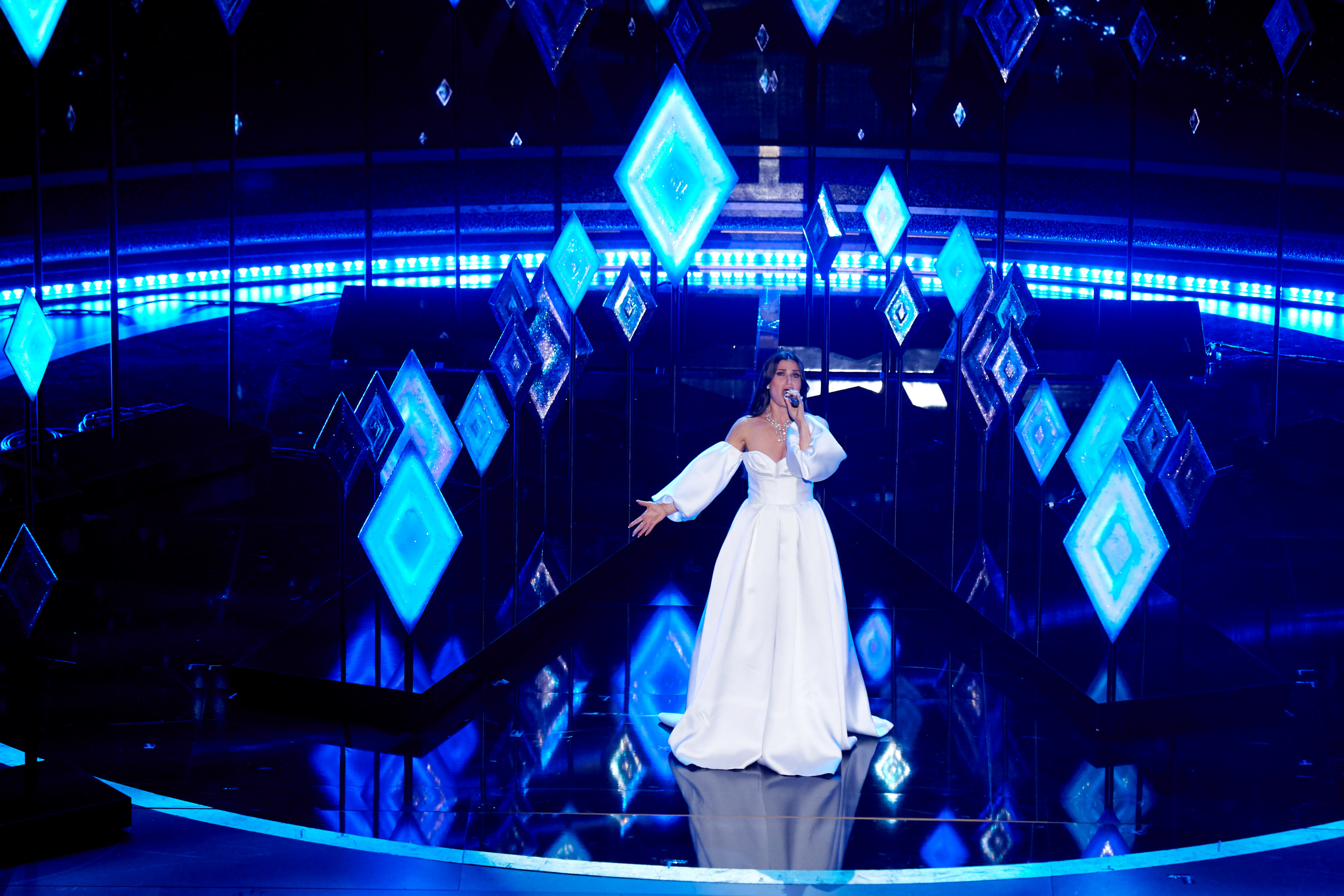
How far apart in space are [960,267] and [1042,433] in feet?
5.52

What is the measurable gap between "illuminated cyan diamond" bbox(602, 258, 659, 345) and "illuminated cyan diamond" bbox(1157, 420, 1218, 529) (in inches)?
81.2

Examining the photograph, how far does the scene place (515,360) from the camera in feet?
15.0

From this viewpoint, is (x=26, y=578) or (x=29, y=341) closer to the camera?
(x=26, y=578)

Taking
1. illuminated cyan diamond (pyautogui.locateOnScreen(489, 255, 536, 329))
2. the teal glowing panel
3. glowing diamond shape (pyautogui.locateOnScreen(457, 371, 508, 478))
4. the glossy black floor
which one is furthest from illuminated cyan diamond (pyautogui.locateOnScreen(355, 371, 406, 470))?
the teal glowing panel

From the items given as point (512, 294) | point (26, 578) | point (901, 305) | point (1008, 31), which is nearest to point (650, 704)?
point (512, 294)

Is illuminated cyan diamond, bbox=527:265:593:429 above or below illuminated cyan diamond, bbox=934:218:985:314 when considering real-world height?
below

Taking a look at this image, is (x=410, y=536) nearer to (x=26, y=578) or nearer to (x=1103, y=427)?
(x=26, y=578)

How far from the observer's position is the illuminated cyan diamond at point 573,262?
17.4 feet

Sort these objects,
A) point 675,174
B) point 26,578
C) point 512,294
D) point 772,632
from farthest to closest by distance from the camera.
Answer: point 675,174, point 512,294, point 772,632, point 26,578

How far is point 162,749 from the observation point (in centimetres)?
406

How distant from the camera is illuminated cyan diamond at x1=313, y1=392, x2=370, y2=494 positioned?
3.91 meters

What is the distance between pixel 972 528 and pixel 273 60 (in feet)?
32.9

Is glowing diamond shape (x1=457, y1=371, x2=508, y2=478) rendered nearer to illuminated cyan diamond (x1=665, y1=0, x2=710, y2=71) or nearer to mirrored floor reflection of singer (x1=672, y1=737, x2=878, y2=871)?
mirrored floor reflection of singer (x1=672, y1=737, x2=878, y2=871)

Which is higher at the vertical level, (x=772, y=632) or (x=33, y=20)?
(x=33, y=20)
